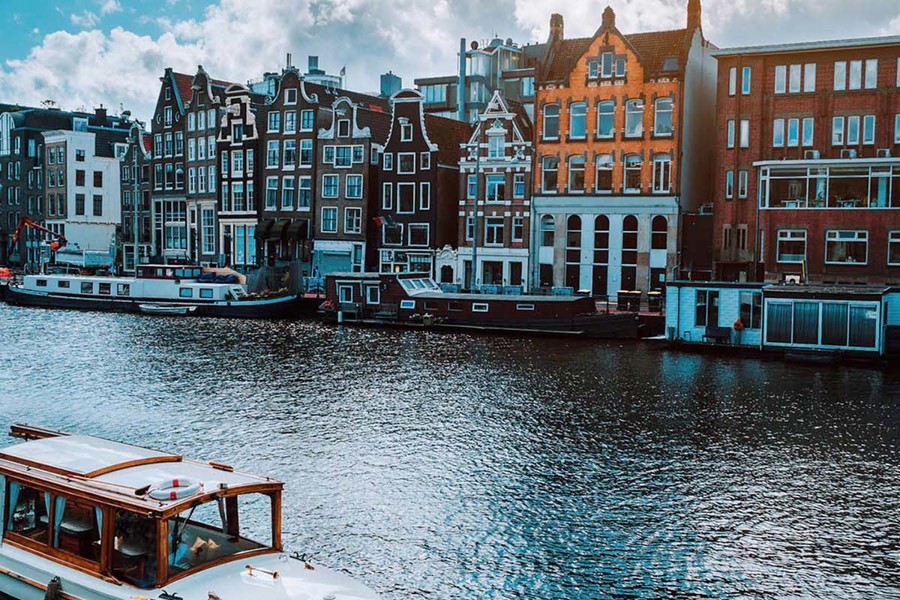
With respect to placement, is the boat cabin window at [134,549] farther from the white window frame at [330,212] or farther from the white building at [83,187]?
the white building at [83,187]

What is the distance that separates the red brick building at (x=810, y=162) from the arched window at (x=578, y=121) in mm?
10345

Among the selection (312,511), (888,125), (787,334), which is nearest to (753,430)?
(312,511)

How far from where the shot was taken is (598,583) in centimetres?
1867

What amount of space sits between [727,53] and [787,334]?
2543cm

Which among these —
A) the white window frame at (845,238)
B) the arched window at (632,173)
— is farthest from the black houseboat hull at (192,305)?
the white window frame at (845,238)

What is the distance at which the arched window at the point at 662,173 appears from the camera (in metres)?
70.2

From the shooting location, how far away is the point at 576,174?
2906 inches

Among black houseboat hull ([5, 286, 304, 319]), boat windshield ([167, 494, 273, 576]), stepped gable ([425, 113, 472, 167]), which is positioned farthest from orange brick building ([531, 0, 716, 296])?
A: boat windshield ([167, 494, 273, 576])

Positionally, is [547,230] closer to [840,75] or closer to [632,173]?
[632,173]

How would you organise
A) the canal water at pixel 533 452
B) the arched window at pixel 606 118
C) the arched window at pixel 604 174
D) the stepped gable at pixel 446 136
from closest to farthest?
the canal water at pixel 533 452 → the arched window at pixel 606 118 → the arched window at pixel 604 174 → the stepped gable at pixel 446 136

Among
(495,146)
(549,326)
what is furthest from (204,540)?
(495,146)

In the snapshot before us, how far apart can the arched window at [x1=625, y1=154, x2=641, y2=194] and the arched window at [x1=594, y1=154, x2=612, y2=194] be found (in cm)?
131

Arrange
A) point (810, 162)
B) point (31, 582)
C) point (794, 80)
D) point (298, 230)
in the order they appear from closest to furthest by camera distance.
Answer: point (31, 582) → point (810, 162) → point (794, 80) → point (298, 230)

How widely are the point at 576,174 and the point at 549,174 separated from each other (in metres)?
2.21
